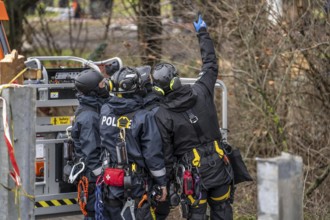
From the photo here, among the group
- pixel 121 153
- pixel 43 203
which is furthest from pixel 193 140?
pixel 43 203

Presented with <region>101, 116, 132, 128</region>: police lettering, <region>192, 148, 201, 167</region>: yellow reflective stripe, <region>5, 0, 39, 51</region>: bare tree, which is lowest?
<region>192, 148, 201, 167</region>: yellow reflective stripe

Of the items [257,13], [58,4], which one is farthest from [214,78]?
[58,4]

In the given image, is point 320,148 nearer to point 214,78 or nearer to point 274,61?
point 274,61

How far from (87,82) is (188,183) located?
136 centimetres

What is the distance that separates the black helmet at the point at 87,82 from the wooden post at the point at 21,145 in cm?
215

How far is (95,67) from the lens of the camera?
803cm

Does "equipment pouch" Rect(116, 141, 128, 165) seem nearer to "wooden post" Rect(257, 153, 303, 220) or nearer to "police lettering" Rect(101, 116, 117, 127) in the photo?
"police lettering" Rect(101, 116, 117, 127)

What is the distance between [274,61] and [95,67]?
8.69 ft

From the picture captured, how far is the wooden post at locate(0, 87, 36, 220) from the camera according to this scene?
4.91 m

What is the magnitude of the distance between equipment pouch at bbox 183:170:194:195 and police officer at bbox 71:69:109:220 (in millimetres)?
835

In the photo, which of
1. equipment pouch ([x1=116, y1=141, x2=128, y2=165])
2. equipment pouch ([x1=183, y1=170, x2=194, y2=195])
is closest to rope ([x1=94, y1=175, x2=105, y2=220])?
equipment pouch ([x1=116, y1=141, x2=128, y2=165])

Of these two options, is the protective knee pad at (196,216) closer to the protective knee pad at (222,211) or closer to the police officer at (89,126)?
the protective knee pad at (222,211)

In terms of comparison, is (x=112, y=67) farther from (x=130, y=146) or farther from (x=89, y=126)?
(x=130, y=146)

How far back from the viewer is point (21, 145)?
4.93 metres
